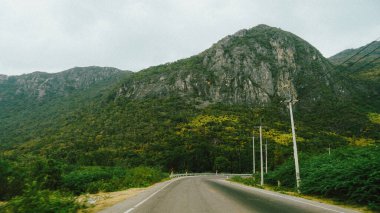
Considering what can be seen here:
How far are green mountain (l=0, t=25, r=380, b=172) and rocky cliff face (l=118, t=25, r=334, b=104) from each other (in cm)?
55

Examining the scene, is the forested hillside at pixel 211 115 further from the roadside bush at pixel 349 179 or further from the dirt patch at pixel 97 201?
the dirt patch at pixel 97 201

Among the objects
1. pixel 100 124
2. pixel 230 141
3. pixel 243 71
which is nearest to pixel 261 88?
pixel 243 71

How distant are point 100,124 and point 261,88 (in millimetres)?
80909

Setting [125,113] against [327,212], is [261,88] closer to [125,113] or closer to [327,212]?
[125,113]

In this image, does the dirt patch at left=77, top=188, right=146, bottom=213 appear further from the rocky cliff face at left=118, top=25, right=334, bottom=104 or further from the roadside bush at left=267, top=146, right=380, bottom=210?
the rocky cliff face at left=118, top=25, right=334, bottom=104

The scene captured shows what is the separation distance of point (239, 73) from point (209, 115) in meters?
41.4

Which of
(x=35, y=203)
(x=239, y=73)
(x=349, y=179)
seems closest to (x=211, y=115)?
(x=239, y=73)

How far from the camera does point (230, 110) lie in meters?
147

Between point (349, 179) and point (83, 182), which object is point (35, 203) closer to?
point (349, 179)

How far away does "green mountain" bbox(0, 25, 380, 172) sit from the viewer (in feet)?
308

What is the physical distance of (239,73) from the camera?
169375mm

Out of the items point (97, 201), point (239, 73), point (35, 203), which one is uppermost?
point (239, 73)

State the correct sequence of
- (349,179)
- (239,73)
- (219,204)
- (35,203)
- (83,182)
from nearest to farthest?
Result: 1. (35,203)
2. (219,204)
3. (349,179)
4. (83,182)
5. (239,73)

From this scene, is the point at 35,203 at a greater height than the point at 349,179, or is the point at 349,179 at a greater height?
the point at 349,179
